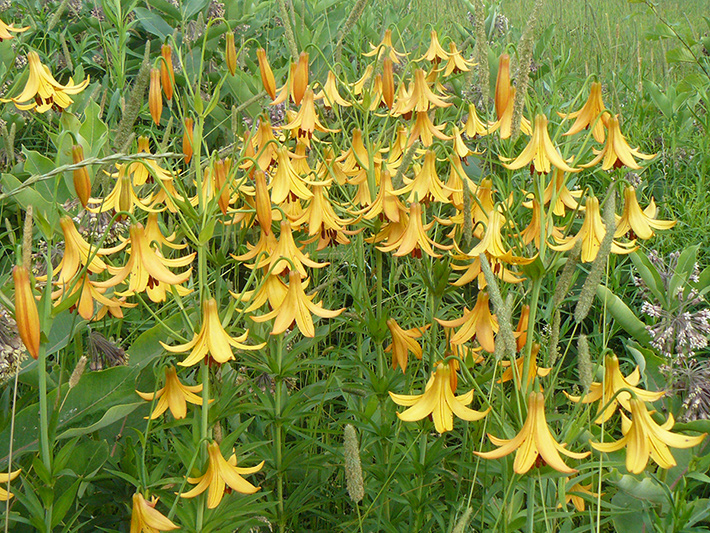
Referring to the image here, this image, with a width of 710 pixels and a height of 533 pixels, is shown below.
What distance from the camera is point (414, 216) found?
173cm

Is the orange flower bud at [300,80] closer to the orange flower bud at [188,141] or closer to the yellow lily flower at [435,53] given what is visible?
the orange flower bud at [188,141]

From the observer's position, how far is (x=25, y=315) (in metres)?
1.07

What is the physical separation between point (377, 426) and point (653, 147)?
2.35 m

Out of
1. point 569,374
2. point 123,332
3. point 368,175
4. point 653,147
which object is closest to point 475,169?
point 653,147

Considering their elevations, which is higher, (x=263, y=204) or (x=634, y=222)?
(x=263, y=204)

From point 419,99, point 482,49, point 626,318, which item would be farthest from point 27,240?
point 626,318

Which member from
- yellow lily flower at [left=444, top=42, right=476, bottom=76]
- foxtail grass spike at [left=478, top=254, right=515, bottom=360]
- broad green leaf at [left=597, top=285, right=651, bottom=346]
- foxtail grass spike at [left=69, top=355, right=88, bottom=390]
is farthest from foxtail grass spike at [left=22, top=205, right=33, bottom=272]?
yellow lily flower at [left=444, top=42, right=476, bottom=76]

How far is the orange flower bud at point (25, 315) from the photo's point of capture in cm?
106

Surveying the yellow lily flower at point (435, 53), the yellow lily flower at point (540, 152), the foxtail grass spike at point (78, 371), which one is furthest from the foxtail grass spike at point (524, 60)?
the yellow lily flower at point (435, 53)

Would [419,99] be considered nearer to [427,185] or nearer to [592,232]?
[427,185]

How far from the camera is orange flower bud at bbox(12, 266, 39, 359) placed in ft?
3.48

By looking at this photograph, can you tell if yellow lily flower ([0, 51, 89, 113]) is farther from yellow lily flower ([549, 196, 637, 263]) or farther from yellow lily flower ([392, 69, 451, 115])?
yellow lily flower ([549, 196, 637, 263])

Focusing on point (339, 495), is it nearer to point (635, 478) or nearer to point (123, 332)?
point (635, 478)

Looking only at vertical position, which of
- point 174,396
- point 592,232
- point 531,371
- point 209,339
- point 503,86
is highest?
point 503,86
